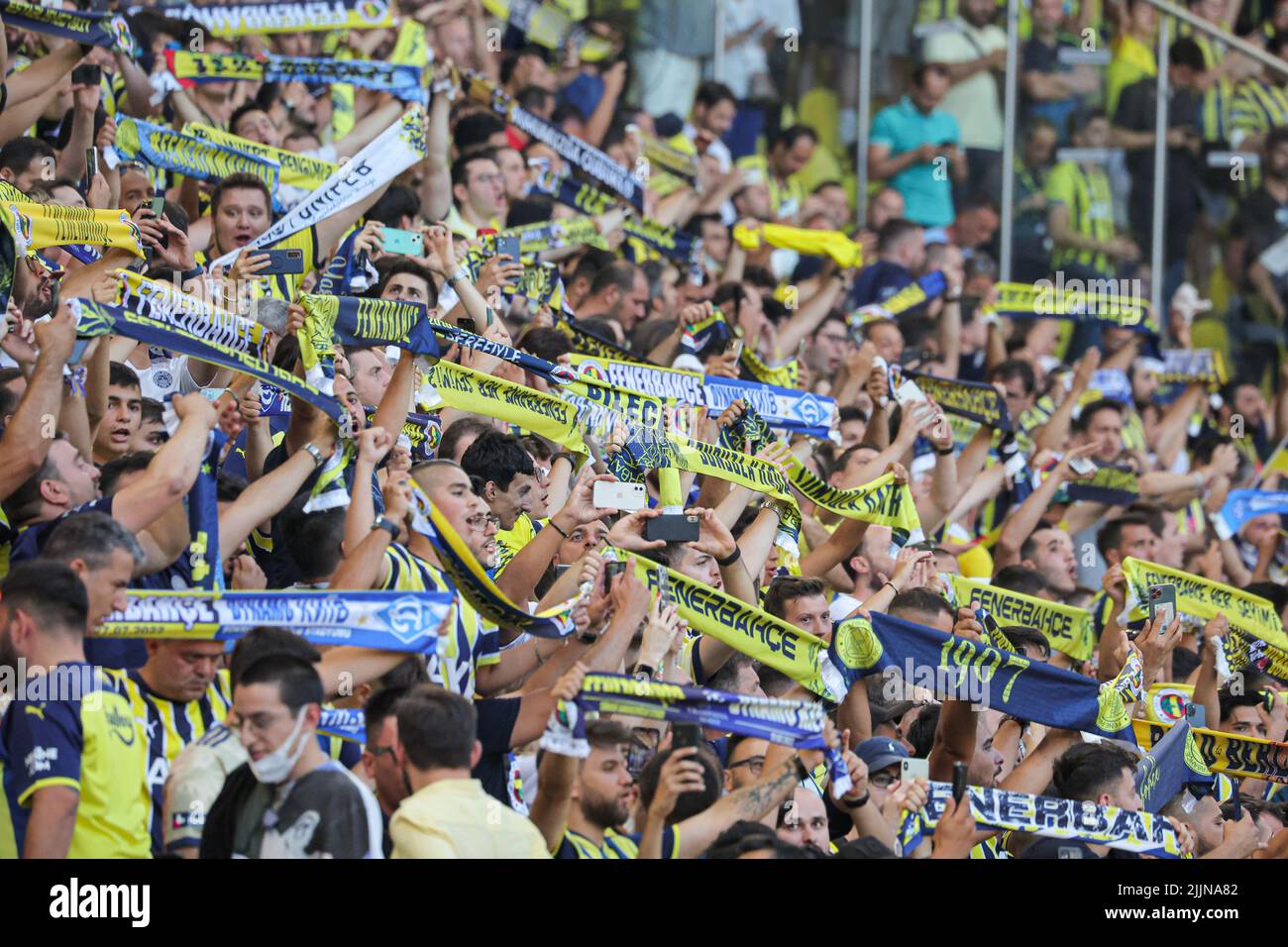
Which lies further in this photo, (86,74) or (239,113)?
(239,113)

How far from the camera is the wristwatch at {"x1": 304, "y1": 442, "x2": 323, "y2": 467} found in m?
6.36

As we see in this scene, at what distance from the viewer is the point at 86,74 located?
8.72 metres

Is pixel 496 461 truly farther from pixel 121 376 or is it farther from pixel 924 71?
pixel 924 71

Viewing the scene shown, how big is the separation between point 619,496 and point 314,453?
3.29 feet

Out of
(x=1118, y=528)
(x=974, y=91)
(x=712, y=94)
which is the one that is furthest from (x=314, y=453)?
(x=974, y=91)

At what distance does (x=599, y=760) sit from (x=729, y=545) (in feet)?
5.56

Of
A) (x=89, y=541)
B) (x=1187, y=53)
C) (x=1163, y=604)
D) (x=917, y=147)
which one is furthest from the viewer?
(x=1187, y=53)

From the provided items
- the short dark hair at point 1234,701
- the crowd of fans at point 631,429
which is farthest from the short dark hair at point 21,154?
the short dark hair at point 1234,701

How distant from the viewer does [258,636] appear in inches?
202

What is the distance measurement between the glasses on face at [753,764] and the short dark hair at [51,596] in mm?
2214

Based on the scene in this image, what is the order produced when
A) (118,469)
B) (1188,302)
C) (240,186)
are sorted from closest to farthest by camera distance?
(118,469)
(240,186)
(1188,302)

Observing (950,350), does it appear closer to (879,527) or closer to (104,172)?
(879,527)

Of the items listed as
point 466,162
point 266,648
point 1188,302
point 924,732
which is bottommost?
point 924,732

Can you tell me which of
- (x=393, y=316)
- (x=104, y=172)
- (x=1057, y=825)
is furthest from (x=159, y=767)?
(x=104, y=172)
